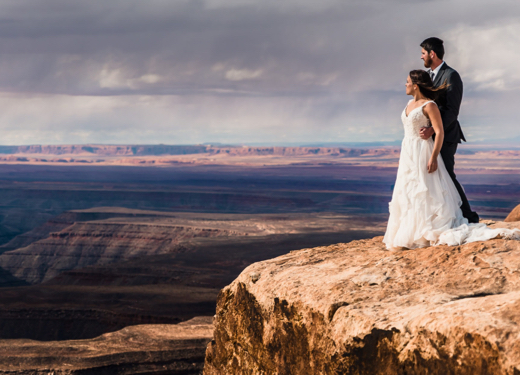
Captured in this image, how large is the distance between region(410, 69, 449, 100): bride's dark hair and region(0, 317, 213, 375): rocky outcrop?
17451 mm

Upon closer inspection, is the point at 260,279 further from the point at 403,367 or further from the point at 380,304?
the point at 403,367

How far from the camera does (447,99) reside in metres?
6.76

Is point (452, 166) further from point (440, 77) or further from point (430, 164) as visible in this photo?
point (440, 77)

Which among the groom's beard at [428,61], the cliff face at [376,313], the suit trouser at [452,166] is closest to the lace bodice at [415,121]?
the suit trouser at [452,166]

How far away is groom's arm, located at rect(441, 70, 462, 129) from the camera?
6.71 m

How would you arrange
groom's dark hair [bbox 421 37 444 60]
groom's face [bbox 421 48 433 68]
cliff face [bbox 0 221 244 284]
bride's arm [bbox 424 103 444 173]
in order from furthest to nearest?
cliff face [bbox 0 221 244 284]
groom's face [bbox 421 48 433 68]
groom's dark hair [bbox 421 37 444 60]
bride's arm [bbox 424 103 444 173]

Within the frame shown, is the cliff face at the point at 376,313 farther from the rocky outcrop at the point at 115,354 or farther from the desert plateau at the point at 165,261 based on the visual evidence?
the rocky outcrop at the point at 115,354

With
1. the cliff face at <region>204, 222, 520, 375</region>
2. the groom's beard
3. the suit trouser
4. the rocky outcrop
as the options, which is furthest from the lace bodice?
the rocky outcrop

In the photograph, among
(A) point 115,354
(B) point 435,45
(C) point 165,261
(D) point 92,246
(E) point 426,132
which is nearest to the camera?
(E) point 426,132

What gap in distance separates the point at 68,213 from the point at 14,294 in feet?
183

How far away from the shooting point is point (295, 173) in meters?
183

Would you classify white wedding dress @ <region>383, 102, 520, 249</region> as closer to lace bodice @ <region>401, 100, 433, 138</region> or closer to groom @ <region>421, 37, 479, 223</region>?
lace bodice @ <region>401, 100, 433, 138</region>

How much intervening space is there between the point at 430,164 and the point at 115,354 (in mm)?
18213

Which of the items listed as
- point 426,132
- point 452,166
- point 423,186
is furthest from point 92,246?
point 426,132
